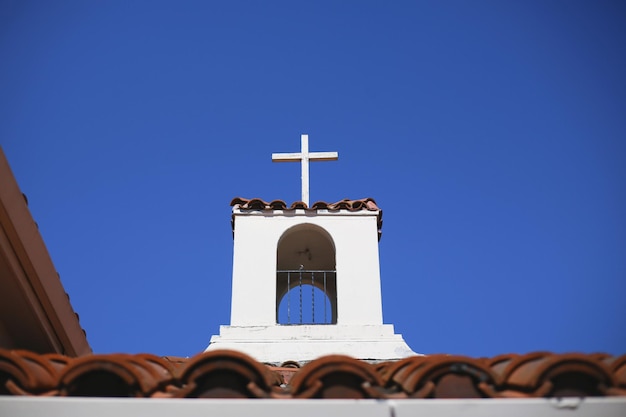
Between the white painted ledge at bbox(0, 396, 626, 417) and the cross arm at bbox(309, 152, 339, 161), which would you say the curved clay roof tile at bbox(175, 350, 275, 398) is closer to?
the white painted ledge at bbox(0, 396, 626, 417)

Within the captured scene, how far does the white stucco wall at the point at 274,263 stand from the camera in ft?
22.0

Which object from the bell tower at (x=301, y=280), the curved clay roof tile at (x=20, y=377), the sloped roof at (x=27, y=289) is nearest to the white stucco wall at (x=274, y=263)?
the bell tower at (x=301, y=280)

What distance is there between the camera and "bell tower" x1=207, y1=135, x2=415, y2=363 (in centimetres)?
608

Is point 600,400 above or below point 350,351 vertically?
below

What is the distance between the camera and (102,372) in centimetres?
250

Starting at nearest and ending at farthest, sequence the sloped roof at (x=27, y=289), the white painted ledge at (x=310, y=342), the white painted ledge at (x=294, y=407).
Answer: the white painted ledge at (x=294, y=407) → the sloped roof at (x=27, y=289) → the white painted ledge at (x=310, y=342)

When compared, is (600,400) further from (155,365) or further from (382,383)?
(155,365)

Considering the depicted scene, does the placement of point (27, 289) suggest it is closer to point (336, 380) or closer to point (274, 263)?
point (336, 380)


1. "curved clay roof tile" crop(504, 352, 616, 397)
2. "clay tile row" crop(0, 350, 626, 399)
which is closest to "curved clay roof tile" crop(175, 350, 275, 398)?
"clay tile row" crop(0, 350, 626, 399)

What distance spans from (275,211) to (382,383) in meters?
4.85

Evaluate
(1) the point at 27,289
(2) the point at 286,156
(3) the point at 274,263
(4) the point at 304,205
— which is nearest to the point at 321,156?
(2) the point at 286,156

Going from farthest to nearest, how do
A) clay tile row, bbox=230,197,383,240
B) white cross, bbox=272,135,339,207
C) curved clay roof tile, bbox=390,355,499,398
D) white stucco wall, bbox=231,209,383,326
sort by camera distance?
1. white cross, bbox=272,135,339,207
2. clay tile row, bbox=230,197,383,240
3. white stucco wall, bbox=231,209,383,326
4. curved clay roof tile, bbox=390,355,499,398

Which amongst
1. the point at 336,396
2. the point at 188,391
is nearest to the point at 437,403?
the point at 336,396

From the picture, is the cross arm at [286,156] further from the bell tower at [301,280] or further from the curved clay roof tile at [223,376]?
the curved clay roof tile at [223,376]
